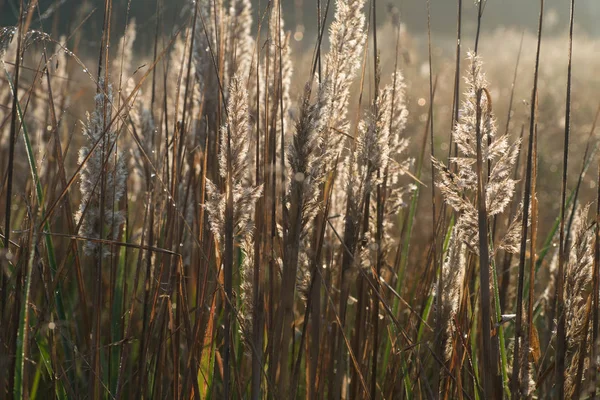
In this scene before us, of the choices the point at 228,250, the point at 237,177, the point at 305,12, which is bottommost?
the point at 228,250

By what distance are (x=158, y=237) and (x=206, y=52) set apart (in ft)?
2.91

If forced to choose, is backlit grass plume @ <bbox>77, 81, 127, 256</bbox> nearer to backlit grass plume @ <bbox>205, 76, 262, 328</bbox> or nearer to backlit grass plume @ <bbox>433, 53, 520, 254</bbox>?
backlit grass plume @ <bbox>205, 76, 262, 328</bbox>

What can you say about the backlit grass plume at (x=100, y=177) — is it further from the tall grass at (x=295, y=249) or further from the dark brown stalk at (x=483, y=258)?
the dark brown stalk at (x=483, y=258)

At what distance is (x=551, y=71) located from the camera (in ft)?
36.8

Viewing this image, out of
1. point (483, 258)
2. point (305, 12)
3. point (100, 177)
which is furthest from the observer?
point (305, 12)

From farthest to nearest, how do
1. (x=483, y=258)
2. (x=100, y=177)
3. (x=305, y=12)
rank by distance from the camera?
(x=305, y=12) < (x=100, y=177) < (x=483, y=258)

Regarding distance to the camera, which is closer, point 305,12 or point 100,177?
point 100,177

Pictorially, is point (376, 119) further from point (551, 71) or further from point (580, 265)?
point (551, 71)

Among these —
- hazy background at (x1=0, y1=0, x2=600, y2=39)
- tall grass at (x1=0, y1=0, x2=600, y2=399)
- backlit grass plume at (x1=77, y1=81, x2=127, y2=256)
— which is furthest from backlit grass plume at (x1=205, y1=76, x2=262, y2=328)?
hazy background at (x1=0, y1=0, x2=600, y2=39)

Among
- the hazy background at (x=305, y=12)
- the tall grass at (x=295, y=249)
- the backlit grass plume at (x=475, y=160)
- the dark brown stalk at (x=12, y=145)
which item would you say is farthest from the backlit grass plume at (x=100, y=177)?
the backlit grass plume at (x=475, y=160)

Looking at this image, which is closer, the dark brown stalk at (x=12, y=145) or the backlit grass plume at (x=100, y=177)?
the dark brown stalk at (x=12, y=145)

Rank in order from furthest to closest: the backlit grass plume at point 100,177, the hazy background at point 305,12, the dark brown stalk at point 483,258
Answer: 1. the hazy background at point 305,12
2. the backlit grass plume at point 100,177
3. the dark brown stalk at point 483,258

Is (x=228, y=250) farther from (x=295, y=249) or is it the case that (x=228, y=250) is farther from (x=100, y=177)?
(x=100, y=177)

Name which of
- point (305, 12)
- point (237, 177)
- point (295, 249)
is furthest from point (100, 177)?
point (305, 12)
